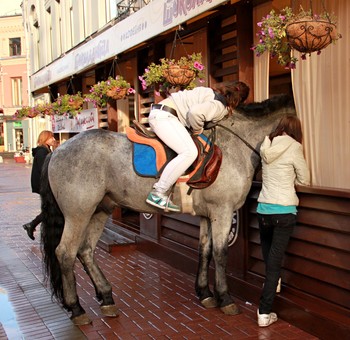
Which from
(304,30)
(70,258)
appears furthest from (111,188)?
(304,30)

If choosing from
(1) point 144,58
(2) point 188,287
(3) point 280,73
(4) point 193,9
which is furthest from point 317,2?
(1) point 144,58

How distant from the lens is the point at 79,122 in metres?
11.6

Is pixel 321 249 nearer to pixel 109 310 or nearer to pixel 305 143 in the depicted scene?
pixel 305 143

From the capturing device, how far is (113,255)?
7.88 metres

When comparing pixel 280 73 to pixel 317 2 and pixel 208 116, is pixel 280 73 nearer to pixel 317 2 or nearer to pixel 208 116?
pixel 317 2

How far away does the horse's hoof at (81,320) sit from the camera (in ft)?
16.0

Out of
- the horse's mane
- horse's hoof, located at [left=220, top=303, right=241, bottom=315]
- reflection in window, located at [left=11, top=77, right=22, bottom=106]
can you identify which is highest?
reflection in window, located at [left=11, top=77, right=22, bottom=106]

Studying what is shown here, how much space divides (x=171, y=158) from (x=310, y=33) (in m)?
1.79

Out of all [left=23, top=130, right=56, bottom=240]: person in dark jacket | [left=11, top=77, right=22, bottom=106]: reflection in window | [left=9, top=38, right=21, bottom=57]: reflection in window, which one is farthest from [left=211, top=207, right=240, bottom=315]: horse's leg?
[left=11, top=77, right=22, bottom=106]: reflection in window

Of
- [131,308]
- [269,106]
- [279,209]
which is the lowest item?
[131,308]

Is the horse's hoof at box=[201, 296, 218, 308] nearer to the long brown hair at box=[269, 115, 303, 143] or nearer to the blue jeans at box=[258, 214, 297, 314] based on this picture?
the blue jeans at box=[258, 214, 297, 314]

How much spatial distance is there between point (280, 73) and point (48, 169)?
355 centimetres

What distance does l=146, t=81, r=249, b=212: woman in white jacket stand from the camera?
181 inches

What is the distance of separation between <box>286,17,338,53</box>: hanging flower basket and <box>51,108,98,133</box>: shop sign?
7.37 metres
